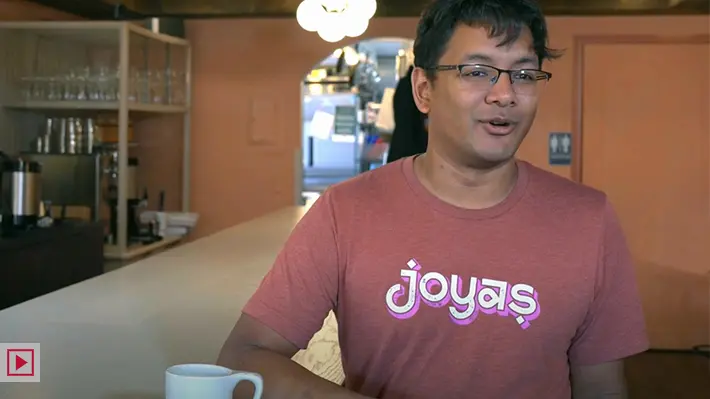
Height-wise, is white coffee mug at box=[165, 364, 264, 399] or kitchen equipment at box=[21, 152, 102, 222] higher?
kitchen equipment at box=[21, 152, 102, 222]

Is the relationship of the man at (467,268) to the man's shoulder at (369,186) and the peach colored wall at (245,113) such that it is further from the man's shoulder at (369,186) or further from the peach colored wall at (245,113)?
the peach colored wall at (245,113)

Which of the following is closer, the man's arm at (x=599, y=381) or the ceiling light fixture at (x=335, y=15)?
the man's arm at (x=599, y=381)

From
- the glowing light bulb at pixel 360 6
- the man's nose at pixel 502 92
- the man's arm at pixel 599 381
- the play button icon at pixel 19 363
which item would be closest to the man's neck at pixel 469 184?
the man's nose at pixel 502 92

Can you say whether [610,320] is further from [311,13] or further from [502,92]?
[311,13]

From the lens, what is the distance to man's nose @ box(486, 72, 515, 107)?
109 centimetres

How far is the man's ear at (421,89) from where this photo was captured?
46.9 inches

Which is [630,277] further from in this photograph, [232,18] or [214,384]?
[232,18]

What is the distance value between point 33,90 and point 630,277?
A: 12.2ft

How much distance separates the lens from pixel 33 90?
4223mm

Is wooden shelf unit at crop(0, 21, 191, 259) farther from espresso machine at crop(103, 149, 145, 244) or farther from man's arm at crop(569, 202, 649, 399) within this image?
man's arm at crop(569, 202, 649, 399)

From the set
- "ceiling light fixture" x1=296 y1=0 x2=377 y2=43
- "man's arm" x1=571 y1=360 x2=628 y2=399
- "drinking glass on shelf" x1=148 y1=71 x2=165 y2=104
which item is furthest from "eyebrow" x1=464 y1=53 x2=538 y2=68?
"drinking glass on shelf" x1=148 y1=71 x2=165 y2=104

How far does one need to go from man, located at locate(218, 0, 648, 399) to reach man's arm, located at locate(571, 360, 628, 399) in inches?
0.6

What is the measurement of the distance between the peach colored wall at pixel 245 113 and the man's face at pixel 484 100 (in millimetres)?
3812

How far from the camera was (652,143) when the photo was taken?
15.9 ft
